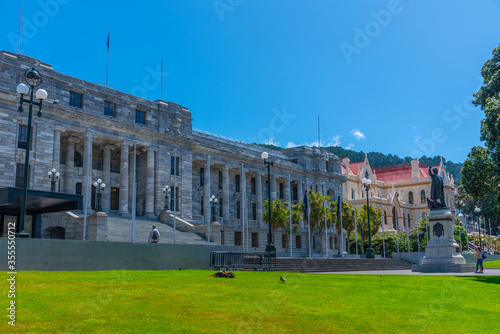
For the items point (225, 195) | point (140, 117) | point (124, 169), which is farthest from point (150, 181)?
point (225, 195)

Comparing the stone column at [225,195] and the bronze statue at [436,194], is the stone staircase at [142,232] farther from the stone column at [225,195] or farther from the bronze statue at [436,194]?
the bronze statue at [436,194]

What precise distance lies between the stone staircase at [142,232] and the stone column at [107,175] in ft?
10.3

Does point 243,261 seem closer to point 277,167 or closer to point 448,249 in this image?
point 448,249

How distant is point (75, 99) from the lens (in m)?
49.5

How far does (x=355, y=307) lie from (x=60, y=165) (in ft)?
139

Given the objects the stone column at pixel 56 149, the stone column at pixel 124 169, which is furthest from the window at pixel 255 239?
the stone column at pixel 56 149

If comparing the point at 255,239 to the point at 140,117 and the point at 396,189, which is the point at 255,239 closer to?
the point at 140,117

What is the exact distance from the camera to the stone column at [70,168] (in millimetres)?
48562

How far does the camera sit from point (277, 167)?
250 feet

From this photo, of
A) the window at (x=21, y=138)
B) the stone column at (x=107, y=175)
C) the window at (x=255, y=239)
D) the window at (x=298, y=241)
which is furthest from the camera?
the window at (x=298, y=241)

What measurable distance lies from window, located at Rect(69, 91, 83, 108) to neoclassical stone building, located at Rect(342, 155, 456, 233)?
64.9m

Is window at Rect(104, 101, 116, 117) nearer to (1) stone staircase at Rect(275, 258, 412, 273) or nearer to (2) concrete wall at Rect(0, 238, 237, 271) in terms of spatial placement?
(2) concrete wall at Rect(0, 238, 237, 271)

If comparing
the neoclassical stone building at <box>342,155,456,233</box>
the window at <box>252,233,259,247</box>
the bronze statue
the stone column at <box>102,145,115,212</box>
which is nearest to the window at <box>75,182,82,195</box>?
the stone column at <box>102,145,115,212</box>

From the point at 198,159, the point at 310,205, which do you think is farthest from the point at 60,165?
the point at 310,205
